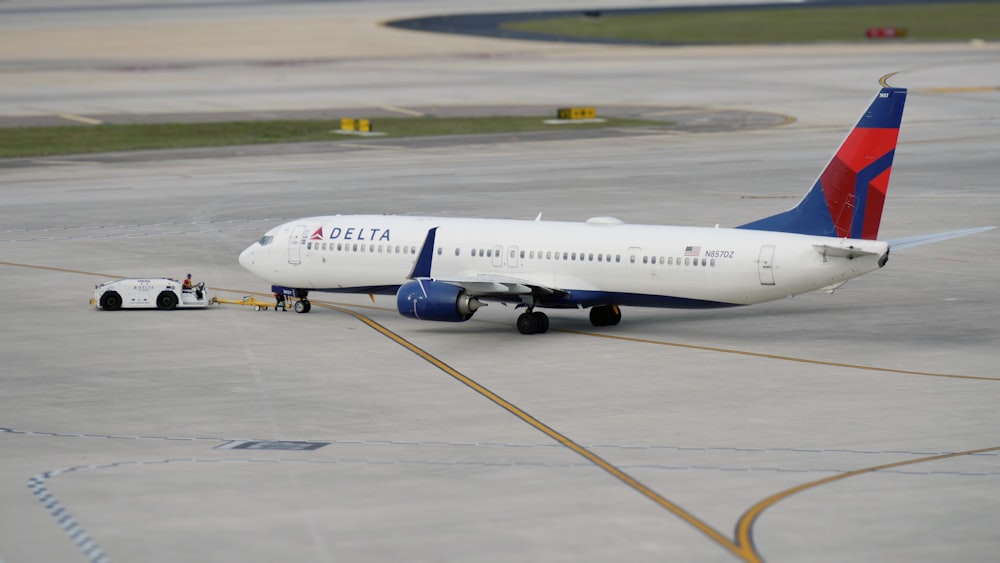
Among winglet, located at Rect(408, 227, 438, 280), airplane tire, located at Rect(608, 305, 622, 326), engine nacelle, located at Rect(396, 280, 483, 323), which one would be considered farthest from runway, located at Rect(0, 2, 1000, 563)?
winglet, located at Rect(408, 227, 438, 280)

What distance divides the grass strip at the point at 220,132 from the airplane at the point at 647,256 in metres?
69.8

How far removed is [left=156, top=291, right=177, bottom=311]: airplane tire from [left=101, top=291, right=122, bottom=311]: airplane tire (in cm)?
160

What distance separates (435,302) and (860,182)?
1601 cm

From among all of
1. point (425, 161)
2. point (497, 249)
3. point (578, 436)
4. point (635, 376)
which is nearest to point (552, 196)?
point (425, 161)

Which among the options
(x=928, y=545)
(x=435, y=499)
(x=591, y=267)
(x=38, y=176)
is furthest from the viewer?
(x=38, y=176)

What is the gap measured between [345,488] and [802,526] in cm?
1116

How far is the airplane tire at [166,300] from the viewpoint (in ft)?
208

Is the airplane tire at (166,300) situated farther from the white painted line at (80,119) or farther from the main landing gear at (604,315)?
the white painted line at (80,119)

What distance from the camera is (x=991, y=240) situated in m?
77.8

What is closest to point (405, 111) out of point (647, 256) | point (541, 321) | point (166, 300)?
point (166, 300)

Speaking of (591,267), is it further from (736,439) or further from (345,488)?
(345,488)

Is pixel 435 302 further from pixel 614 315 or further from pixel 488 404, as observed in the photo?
pixel 488 404

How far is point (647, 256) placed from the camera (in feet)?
181

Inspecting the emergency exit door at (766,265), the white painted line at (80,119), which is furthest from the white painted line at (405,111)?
the emergency exit door at (766,265)
